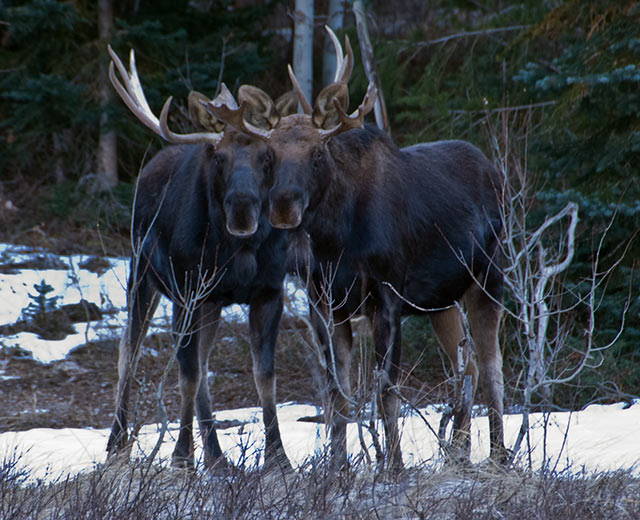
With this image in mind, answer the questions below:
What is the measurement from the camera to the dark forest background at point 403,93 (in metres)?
8.99

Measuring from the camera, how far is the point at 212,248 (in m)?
6.43

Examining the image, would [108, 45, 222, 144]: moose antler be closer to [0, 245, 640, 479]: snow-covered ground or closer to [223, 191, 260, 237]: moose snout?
[223, 191, 260, 237]: moose snout

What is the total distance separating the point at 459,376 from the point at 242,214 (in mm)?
1636

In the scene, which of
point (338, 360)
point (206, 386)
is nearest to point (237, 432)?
point (206, 386)

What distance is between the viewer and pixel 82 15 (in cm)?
1430

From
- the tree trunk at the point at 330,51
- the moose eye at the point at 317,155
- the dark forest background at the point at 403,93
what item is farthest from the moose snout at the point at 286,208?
the tree trunk at the point at 330,51

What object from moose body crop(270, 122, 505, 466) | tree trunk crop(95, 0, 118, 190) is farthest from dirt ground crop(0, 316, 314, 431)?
tree trunk crop(95, 0, 118, 190)

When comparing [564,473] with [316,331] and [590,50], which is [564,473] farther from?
[590,50]

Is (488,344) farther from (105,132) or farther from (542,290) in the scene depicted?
(105,132)

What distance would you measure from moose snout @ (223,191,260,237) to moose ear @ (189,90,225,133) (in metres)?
0.67

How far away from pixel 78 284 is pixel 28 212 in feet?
9.88

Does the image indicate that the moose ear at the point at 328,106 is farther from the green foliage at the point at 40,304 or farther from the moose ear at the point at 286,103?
the green foliage at the point at 40,304

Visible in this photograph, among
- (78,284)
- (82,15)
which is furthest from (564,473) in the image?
(82,15)

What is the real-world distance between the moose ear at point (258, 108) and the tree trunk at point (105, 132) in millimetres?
7932
